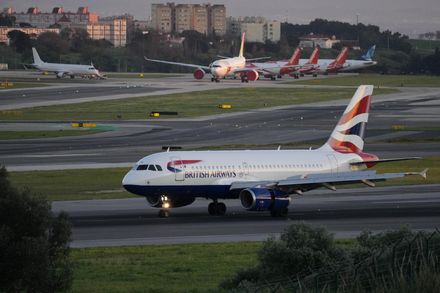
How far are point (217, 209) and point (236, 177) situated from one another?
1.56 meters

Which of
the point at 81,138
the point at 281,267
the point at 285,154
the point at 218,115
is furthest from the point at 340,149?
the point at 218,115

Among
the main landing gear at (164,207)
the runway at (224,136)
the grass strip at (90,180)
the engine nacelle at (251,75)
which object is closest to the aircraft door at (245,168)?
the main landing gear at (164,207)

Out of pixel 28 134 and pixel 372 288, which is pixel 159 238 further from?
pixel 28 134

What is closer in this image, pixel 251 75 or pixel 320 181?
pixel 320 181

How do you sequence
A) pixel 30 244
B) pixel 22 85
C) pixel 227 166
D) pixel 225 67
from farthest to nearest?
pixel 225 67, pixel 22 85, pixel 227 166, pixel 30 244

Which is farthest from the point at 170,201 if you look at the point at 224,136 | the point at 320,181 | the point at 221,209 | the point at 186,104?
the point at 186,104

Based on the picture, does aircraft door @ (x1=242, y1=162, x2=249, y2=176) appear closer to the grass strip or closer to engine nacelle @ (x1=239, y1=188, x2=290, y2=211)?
engine nacelle @ (x1=239, y1=188, x2=290, y2=211)

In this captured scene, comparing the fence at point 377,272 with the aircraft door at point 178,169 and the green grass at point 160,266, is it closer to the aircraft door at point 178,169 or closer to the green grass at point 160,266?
the green grass at point 160,266

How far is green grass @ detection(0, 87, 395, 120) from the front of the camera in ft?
387

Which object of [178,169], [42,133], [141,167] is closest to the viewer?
[178,169]

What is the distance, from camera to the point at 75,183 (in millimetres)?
60188

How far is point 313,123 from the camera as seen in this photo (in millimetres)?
107062

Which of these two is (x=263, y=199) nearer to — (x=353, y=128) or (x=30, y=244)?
(x=353, y=128)

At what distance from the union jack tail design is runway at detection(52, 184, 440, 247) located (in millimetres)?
2484
